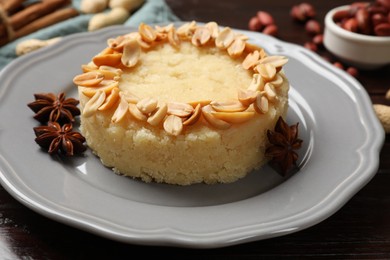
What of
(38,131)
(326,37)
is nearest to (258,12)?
(326,37)

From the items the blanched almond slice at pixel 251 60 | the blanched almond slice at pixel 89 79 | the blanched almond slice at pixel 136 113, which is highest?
the blanched almond slice at pixel 89 79

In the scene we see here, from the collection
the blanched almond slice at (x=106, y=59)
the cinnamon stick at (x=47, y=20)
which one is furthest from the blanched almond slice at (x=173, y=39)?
the cinnamon stick at (x=47, y=20)

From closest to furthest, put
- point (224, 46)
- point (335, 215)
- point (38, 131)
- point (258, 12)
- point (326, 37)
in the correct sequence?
point (335, 215) < point (38, 131) < point (224, 46) < point (326, 37) < point (258, 12)

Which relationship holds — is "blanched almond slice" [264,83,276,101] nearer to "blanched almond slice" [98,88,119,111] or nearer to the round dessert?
the round dessert

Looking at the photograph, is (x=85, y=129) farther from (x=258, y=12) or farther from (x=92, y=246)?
(x=258, y=12)

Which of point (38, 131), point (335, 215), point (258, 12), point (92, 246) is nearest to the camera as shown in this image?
point (92, 246)

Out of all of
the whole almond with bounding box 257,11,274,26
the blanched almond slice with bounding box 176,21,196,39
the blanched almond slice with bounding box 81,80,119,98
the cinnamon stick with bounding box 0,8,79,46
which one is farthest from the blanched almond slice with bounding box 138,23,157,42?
the whole almond with bounding box 257,11,274,26

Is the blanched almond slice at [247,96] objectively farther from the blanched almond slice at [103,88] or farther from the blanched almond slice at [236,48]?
the blanched almond slice at [103,88]

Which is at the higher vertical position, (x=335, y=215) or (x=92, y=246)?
(x=92, y=246)
